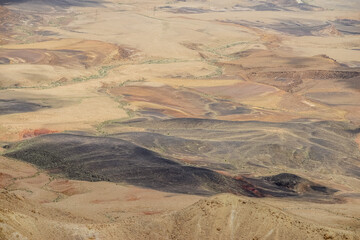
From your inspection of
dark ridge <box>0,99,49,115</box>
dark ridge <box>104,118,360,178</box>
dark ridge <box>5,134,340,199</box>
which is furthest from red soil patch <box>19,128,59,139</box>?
dark ridge <box>0,99,49,115</box>

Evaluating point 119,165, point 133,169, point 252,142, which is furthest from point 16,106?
point 252,142

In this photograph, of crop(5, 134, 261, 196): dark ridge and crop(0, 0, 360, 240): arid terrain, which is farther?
crop(5, 134, 261, 196): dark ridge

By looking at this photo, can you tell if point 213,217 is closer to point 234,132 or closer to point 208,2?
A: point 234,132

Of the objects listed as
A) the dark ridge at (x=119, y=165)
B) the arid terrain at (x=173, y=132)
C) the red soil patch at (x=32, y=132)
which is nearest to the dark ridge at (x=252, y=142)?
the arid terrain at (x=173, y=132)

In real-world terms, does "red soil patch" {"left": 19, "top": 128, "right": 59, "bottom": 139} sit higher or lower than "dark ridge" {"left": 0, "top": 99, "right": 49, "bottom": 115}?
Answer: higher

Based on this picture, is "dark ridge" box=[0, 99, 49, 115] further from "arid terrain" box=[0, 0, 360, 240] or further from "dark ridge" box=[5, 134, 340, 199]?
"dark ridge" box=[5, 134, 340, 199]

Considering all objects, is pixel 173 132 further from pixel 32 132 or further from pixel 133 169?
pixel 133 169

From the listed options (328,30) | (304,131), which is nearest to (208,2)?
(328,30)

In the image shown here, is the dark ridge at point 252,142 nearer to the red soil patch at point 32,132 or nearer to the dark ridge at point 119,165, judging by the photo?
the dark ridge at point 119,165

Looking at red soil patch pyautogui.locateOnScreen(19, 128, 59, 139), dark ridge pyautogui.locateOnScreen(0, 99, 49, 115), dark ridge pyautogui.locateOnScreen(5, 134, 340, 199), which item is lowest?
dark ridge pyautogui.locateOnScreen(0, 99, 49, 115)
